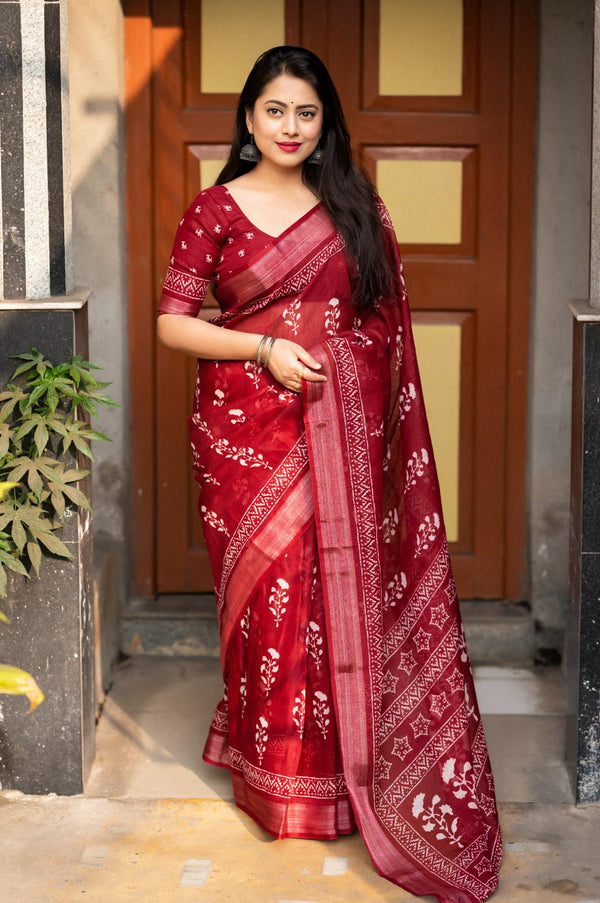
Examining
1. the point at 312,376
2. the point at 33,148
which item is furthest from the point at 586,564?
the point at 33,148

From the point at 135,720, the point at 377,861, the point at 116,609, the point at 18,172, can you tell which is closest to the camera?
the point at 377,861

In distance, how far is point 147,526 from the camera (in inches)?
196

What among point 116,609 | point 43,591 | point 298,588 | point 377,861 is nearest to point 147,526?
point 116,609

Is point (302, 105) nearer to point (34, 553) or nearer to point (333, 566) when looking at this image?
point (333, 566)

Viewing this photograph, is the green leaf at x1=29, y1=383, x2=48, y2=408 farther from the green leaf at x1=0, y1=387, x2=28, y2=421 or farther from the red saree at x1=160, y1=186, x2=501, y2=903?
the red saree at x1=160, y1=186, x2=501, y2=903

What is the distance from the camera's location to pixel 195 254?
11.4ft

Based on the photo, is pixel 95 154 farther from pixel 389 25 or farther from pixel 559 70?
pixel 559 70

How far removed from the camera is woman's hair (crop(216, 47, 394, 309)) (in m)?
3.42

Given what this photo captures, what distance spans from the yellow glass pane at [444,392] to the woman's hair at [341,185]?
132 centimetres

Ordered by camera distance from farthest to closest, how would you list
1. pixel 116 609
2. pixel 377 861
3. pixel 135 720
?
pixel 116 609 → pixel 135 720 → pixel 377 861

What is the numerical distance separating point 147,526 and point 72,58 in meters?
1.67

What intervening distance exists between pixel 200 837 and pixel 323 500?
982mm

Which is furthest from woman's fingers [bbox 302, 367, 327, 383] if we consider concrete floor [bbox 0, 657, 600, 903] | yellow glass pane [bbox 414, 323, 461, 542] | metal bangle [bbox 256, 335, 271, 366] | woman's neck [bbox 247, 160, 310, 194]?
yellow glass pane [bbox 414, 323, 461, 542]

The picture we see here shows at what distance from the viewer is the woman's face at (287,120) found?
3377mm
